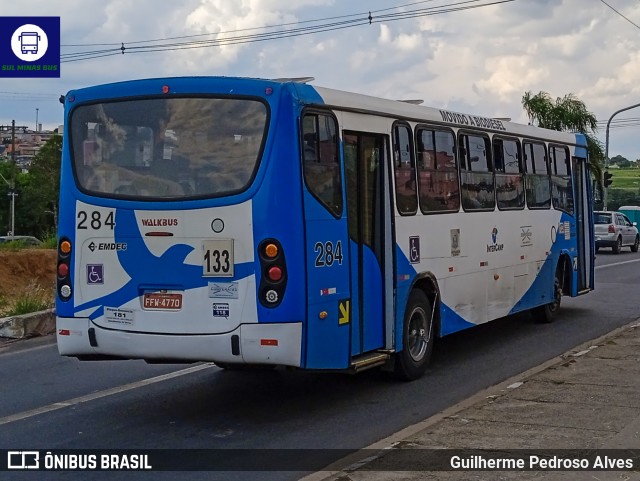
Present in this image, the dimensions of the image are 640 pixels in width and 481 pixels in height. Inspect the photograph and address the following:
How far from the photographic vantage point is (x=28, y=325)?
1437 centimetres

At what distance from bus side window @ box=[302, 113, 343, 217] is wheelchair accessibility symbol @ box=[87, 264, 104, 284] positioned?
204 cm

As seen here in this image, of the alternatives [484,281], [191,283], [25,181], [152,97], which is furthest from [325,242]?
[25,181]

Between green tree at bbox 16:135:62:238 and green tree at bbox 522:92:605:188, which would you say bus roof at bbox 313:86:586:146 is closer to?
green tree at bbox 522:92:605:188

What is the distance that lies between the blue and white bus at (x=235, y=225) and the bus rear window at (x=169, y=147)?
0.04ft

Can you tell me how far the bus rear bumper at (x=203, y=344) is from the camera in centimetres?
834

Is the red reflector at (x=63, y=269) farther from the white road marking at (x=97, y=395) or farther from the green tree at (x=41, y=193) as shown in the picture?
the green tree at (x=41, y=193)

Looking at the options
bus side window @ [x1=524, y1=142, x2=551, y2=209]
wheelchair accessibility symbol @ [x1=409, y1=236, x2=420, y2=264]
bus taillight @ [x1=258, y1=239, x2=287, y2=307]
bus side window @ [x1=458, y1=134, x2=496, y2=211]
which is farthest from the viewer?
bus side window @ [x1=524, y1=142, x2=551, y2=209]

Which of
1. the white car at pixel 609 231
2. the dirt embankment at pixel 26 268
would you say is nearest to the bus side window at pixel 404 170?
the dirt embankment at pixel 26 268

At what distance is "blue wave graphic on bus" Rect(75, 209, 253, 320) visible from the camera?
8.61m

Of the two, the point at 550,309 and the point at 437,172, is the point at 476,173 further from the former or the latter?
the point at 550,309

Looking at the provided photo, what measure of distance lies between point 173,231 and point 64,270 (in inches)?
48.2

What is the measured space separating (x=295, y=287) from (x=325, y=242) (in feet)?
2.19

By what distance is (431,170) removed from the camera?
11.4m

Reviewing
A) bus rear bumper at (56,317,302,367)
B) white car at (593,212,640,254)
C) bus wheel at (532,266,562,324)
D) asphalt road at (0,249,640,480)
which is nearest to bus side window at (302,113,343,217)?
bus rear bumper at (56,317,302,367)
